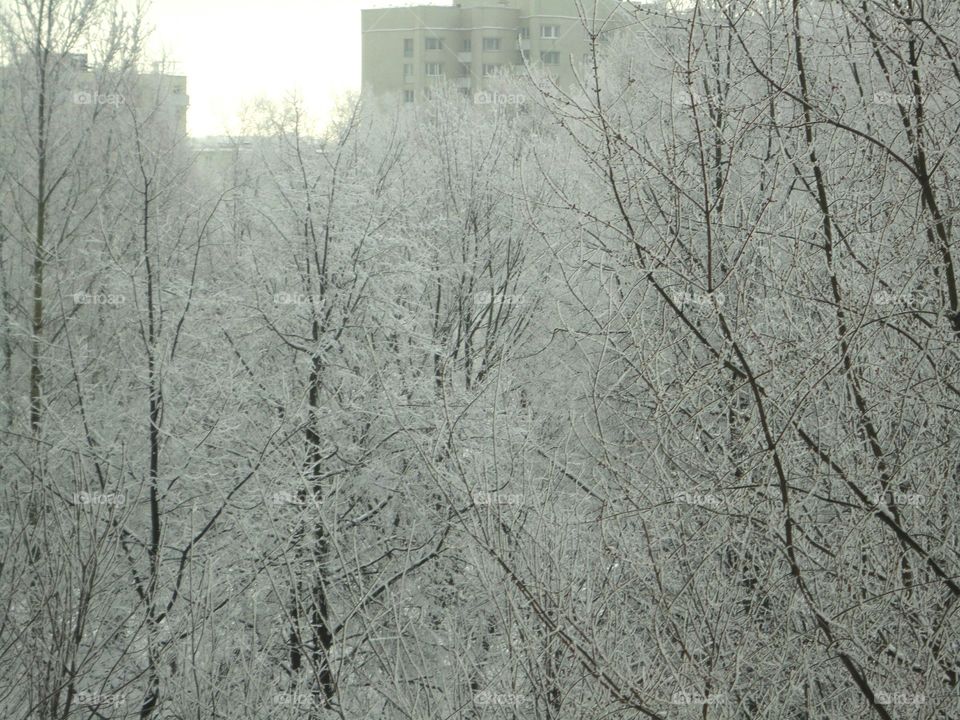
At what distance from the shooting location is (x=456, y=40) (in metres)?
56.3

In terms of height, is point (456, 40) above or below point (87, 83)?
above

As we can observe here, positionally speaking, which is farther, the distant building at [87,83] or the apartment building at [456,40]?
the apartment building at [456,40]

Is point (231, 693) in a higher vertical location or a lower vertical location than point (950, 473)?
lower

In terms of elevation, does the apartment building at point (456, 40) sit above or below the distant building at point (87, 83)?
above

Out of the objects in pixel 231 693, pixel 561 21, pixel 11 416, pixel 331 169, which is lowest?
pixel 231 693

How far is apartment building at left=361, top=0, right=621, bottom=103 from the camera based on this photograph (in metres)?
53.1

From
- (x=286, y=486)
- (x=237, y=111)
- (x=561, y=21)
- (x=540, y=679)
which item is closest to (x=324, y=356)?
(x=286, y=486)

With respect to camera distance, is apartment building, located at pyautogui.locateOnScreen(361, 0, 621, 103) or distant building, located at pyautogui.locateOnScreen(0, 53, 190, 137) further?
apartment building, located at pyautogui.locateOnScreen(361, 0, 621, 103)

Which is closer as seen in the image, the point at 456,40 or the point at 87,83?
the point at 87,83

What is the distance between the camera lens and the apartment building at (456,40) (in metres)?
53.1

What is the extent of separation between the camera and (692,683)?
3.77 metres

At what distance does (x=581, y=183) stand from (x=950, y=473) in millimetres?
10744

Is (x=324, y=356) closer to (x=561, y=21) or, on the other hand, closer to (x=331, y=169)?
(x=331, y=169)

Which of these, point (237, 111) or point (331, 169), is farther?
point (237, 111)
